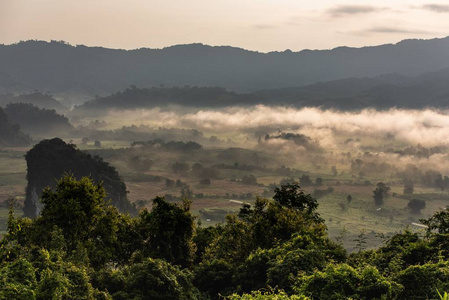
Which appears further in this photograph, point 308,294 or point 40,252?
point 40,252

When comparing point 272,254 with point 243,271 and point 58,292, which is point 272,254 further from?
point 58,292

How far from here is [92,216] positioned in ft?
167

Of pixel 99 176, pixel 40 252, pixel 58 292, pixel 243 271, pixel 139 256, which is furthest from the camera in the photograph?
pixel 99 176

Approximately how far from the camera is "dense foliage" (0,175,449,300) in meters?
31.6

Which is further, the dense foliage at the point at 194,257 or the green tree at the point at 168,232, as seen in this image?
the green tree at the point at 168,232

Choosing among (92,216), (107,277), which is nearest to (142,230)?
(92,216)

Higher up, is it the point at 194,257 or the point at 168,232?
the point at 168,232

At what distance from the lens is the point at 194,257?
59094 mm

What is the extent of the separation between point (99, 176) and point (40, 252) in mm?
166781

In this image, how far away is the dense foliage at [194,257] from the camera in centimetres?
3159

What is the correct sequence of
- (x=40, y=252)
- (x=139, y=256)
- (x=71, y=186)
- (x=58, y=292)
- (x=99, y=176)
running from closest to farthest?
(x=58, y=292)
(x=40, y=252)
(x=71, y=186)
(x=139, y=256)
(x=99, y=176)

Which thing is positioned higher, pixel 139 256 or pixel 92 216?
pixel 92 216

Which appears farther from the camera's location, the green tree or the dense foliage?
the green tree

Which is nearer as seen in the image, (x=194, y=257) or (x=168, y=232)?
(x=168, y=232)
